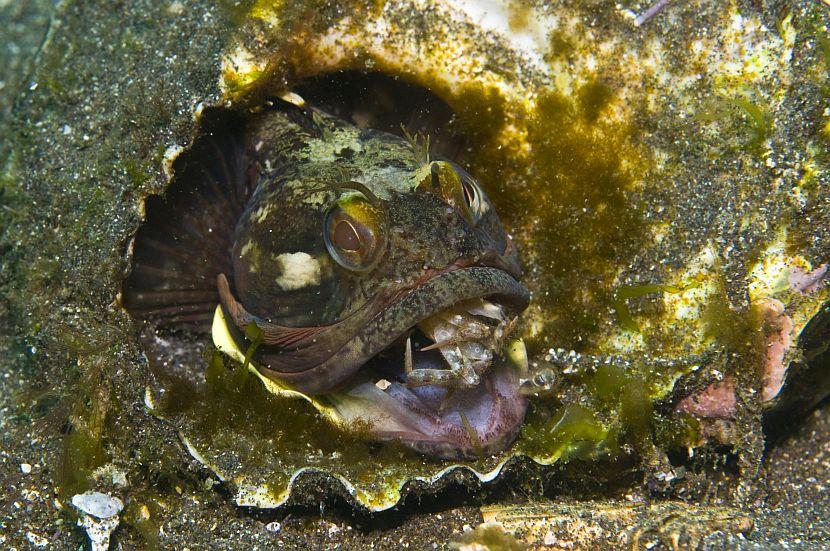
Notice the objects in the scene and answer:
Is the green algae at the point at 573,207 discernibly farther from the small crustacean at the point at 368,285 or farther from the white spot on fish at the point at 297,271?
the white spot on fish at the point at 297,271

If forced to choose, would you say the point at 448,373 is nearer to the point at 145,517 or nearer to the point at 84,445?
the point at 145,517

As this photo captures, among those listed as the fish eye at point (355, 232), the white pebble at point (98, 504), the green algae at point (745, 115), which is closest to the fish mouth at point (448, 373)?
the fish eye at point (355, 232)

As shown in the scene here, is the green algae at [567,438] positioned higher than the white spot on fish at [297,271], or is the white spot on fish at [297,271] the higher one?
the white spot on fish at [297,271]

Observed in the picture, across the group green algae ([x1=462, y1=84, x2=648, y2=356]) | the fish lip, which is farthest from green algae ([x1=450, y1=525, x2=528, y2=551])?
green algae ([x1=462, y1=84, x2=648, y2=356])

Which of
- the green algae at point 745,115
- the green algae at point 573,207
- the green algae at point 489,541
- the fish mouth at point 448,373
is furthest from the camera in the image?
the green algae at point 573,207

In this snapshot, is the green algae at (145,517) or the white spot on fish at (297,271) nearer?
the green algae at (145,517)

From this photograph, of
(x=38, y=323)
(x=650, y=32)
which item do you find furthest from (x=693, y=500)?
(x=38, y=323)

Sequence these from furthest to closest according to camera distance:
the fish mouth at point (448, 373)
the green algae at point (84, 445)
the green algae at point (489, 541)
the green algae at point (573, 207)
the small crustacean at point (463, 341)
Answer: the green algae at point (573, 207)
the green algae at point (84, 445)
the small crustacean at point (463, 341)
the fish mouth at point (448, 373)
the green algae at point (489, 541)

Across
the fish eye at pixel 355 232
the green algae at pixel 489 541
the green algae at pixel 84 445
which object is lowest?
the green algae at pixel 84 445

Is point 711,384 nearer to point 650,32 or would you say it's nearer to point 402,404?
point 402,404
